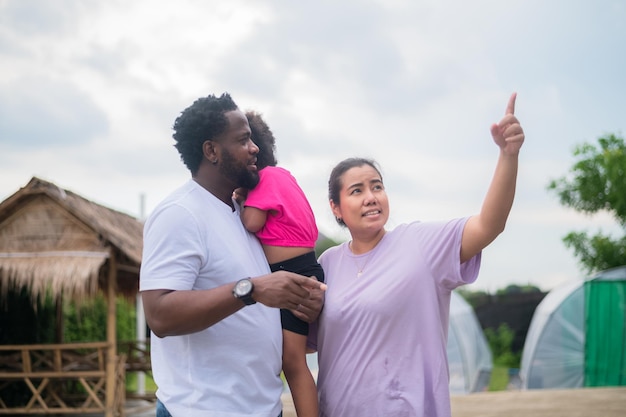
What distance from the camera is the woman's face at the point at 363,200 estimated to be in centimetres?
286

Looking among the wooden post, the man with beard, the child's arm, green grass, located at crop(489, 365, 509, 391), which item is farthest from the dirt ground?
green grass, located at crop(489, 365, 509, 391)

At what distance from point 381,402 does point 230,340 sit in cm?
66

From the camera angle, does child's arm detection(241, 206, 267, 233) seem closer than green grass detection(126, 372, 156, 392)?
Yes

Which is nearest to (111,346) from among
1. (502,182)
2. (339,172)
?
(339,172)

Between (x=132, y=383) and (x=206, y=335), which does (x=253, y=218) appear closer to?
(x=206, y=335)

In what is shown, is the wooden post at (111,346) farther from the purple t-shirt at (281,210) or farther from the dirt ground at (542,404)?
the purple t-shirt at (281,210)

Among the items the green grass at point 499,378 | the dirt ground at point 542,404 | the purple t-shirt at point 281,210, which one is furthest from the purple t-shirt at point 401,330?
the green grass at point 499,378

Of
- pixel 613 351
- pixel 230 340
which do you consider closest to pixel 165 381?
pixel 230 340

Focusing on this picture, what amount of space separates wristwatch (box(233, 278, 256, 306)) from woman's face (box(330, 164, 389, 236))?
0.77 meters

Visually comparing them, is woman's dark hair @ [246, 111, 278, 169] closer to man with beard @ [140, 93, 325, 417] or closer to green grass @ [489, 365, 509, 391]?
man with beard @ [140, 93, 325, 417]

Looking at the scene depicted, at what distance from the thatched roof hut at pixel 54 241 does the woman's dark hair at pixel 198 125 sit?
668 cm

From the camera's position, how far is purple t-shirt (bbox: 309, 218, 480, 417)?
267 cm

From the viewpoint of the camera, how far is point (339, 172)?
303 centimetres

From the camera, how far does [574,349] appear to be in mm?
13203
